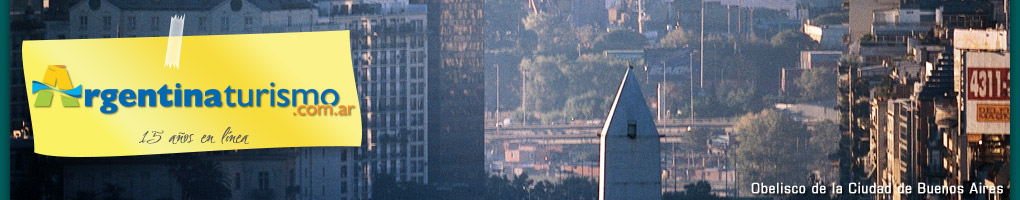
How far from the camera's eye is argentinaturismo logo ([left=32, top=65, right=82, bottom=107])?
43156 millimetres

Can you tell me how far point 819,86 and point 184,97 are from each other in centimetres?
7849

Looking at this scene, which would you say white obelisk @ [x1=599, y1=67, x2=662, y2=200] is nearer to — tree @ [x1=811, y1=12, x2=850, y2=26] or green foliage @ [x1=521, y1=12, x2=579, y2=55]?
tree @ [x1=811, y1=12, x2=850, y2=26]

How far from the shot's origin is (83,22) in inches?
3100

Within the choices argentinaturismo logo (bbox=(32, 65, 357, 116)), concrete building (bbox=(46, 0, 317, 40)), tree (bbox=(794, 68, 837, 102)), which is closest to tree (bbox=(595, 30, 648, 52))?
tree (bbox=(794, 68, 837, 102))

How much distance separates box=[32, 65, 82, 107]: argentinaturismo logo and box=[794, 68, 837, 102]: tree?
78524mm

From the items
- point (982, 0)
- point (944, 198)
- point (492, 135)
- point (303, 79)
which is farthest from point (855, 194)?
point (492, 135)

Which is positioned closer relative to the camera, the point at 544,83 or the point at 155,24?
the point at 155,24

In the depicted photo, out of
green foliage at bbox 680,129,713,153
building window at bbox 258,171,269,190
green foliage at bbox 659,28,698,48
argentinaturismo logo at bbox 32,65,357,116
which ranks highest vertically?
green foliage at bbox 659,28,698,48

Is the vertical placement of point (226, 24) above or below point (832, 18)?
below

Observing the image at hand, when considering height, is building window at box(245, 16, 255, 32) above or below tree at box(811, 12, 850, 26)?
below

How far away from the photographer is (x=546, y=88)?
13325cm

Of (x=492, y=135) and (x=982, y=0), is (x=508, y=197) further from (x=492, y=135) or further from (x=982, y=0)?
(x=982, y=0)

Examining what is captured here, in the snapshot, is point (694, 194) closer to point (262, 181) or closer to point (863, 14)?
point (863, 14)

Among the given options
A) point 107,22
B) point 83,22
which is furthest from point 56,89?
point 107,22
